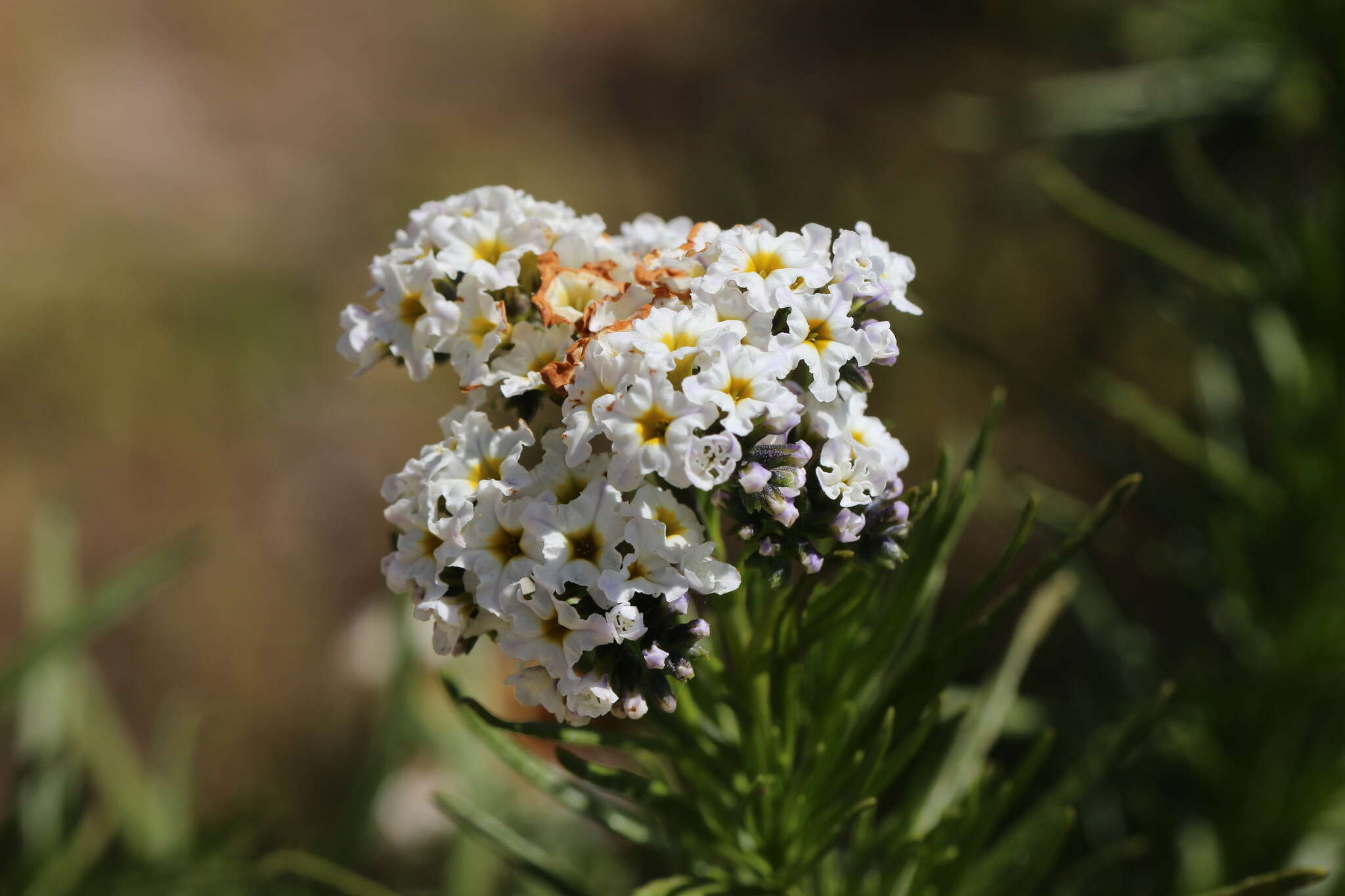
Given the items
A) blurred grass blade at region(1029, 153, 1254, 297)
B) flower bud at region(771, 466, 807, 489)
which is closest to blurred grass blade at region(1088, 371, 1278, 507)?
blurred grass blade at region(1029, 153, 1254, 297)

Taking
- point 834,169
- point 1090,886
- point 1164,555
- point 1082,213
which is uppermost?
point 834,169

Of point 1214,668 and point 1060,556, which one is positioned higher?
point 1214,668

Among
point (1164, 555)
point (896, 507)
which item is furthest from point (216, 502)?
point (896, 507)

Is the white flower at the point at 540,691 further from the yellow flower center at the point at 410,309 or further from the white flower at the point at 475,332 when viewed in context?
the yellow flower center at the point at 410,309

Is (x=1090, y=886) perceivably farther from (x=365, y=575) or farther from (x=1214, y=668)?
(x=365, y=575)

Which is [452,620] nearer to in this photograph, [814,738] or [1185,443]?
[814,738]

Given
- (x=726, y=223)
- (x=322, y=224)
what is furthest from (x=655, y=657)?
(x=322, y=224)
